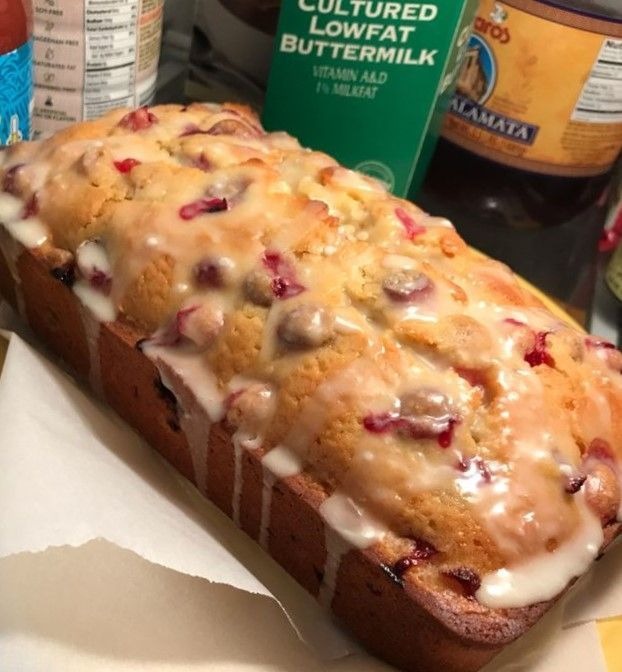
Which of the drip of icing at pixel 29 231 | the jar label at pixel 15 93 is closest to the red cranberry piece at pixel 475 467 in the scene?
the drip of icing at pixel 29 231

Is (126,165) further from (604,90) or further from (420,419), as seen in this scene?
(604,90)

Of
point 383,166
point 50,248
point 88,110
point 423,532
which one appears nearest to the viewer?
point 423,532

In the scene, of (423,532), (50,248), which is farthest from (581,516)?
(50,248)

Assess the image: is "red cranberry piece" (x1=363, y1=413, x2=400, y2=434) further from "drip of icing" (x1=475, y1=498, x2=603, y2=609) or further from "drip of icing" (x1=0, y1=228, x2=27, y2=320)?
"drip of icing" (x1=0, y1=228, x2=27, y2=320)

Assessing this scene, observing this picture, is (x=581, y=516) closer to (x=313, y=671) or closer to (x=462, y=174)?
(x=313, y=671)

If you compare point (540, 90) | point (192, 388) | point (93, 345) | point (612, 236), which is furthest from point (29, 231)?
point (612, 236)

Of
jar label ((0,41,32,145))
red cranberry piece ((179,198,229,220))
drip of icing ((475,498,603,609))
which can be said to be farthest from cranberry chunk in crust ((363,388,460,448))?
jar label ((0,41,32,145))
